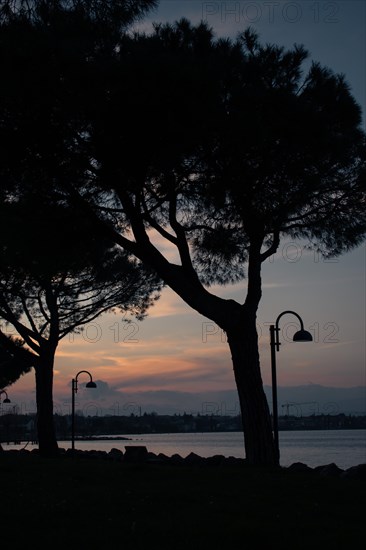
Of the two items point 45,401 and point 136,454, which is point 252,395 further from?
point 45,401

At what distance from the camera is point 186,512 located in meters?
7.49

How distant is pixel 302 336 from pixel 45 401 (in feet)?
32.3

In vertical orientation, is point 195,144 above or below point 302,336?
above

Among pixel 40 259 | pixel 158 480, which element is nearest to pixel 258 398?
pixel 158 480

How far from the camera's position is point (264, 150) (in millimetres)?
12984

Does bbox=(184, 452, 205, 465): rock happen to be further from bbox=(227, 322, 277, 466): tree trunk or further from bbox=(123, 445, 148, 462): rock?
bbox=(227, 322, 277, 466): tree trunk

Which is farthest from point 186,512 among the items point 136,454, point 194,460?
point 194,460

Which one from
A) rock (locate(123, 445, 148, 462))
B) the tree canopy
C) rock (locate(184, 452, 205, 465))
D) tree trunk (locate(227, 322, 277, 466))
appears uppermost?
the tree canopy

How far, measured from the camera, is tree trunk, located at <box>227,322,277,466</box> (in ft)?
42.3

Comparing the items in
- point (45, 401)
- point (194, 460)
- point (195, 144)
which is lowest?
point (194, 460)

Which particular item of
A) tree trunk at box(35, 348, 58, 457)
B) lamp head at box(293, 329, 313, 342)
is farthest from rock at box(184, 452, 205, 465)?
lamp head at box(293, 329, 313, 342)

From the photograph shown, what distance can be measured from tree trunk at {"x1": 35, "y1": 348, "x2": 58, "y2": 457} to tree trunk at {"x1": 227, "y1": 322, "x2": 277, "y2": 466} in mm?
11038

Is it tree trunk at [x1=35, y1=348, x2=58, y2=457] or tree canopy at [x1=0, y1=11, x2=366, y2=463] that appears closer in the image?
tree canopy at [x1=0, y1=11, x2=366, y2=463]

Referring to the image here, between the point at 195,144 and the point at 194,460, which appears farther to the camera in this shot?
the point at 194,460
